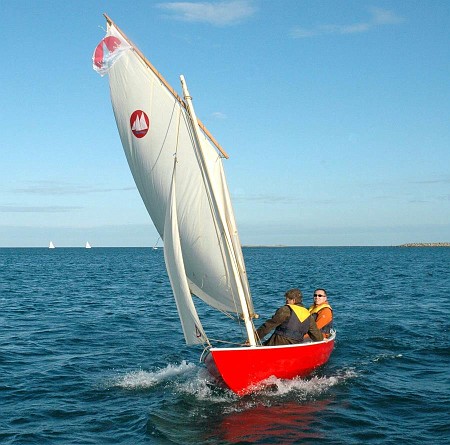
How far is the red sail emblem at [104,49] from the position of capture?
12.2 metres

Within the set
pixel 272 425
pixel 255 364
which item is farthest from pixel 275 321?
pixel 272 425

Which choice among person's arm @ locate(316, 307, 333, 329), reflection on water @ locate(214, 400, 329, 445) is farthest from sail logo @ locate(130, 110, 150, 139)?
person's arm @ locate(316, 307, 333, 329)

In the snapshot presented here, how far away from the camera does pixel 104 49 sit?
12.3 metres

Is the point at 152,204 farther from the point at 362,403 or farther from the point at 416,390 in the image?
the point at 416,390

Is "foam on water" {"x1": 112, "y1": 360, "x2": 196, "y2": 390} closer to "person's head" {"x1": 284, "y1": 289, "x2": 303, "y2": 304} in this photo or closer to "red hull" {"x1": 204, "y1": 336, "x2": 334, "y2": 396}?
"red hull" {"x1": 204, "y1": 336, "x2": 334, "y2": 396}

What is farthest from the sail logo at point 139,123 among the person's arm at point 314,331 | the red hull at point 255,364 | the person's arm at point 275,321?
the person's arm at point 314,331

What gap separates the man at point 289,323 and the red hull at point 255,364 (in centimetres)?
41

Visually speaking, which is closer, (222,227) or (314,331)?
(222,227)

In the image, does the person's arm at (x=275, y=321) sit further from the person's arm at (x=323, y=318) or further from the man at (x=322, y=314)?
the person's arm at (x=323, y=318)

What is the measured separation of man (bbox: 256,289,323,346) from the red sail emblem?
683 centimetres

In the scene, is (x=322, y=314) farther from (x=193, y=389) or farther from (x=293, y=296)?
(x=193, y=389)

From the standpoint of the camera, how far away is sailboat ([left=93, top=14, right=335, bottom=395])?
39.4 feet

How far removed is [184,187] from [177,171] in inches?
15.9

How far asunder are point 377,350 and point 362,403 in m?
6.05
